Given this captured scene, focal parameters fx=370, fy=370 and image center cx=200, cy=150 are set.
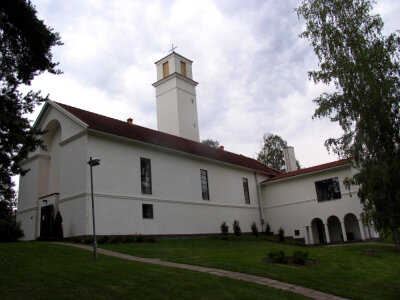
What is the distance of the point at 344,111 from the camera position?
59.5ft

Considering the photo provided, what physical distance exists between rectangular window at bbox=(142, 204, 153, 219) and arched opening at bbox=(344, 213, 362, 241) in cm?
1668

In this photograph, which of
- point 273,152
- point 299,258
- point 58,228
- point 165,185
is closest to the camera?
point 299,258

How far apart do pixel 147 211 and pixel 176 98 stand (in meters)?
15.2

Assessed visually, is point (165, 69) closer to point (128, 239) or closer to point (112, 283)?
point (128, 239)

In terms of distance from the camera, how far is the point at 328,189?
98.7 feet

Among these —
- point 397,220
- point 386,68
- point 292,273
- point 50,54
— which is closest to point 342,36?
point 386,68

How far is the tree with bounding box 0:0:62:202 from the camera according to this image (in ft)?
31.6

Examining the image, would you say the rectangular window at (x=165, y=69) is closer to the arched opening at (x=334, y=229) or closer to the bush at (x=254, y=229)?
the bush at (x=254, y=229)

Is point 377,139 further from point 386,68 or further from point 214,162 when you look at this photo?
point 214,162

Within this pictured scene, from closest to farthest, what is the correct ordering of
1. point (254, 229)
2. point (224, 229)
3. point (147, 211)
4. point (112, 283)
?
point (112, 283), point (147, 211), point (224, 229), point (254, 229)

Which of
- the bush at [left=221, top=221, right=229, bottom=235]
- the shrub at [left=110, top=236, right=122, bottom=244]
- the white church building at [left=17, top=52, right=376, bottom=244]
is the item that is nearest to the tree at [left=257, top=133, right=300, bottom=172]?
the white church building at [left=17, top=52, right=376, bottom=244]

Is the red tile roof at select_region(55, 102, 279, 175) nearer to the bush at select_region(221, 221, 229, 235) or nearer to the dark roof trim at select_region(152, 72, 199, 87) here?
the bush at select_region(221, 221, 229, 235)

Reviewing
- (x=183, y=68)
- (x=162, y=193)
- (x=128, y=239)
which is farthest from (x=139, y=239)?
(x=183, y=68)

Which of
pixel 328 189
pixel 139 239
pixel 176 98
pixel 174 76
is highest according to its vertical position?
pixel 174 76
